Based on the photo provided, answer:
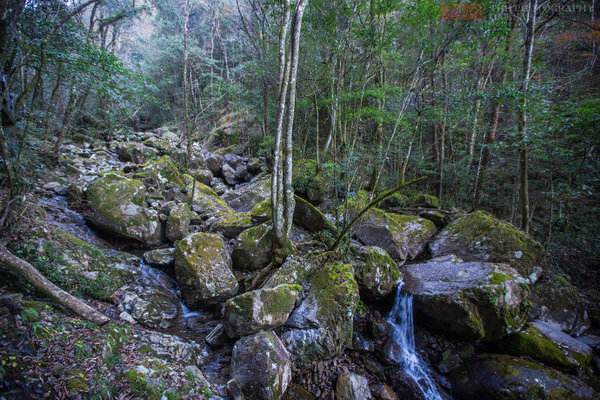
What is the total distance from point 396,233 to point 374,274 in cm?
247

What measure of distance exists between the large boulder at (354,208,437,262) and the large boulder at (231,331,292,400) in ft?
14.6

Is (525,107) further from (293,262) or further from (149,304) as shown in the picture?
(149,304)

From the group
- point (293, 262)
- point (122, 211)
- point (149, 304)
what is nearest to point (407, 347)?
point (293, 262)

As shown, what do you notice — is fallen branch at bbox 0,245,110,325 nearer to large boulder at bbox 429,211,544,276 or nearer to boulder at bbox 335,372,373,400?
boulder at bbox 335,372,373,400

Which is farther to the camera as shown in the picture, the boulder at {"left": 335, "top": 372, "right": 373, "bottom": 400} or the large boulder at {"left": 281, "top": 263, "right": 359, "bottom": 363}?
the large boulder at {"left": 281, "top": 263, "right": 359, "bottom": 363}

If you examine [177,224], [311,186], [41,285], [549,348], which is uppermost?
[311,186]

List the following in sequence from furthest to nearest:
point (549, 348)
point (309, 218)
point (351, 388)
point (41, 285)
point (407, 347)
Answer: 1. point (309, 218)
2. point (407, 347)
3. point (549, 348)
4. point (351, 388)
5. point (41, 285)

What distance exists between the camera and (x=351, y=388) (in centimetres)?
427

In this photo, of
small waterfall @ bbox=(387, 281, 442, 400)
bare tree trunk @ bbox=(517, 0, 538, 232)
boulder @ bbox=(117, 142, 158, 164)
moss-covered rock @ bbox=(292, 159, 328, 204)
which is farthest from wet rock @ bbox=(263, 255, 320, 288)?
boulder @ bbox=(117, 142, 158, 164)

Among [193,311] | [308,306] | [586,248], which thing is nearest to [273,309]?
[308,306]

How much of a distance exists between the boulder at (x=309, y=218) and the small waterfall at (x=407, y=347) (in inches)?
102

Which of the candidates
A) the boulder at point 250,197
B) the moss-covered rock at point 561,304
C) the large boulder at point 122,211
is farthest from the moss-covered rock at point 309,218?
the moss-covered rock at point 561,304

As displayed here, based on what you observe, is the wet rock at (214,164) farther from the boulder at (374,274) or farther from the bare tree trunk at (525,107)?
the bare tree trunk at (525,107)

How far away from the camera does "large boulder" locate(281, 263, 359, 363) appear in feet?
14.8
